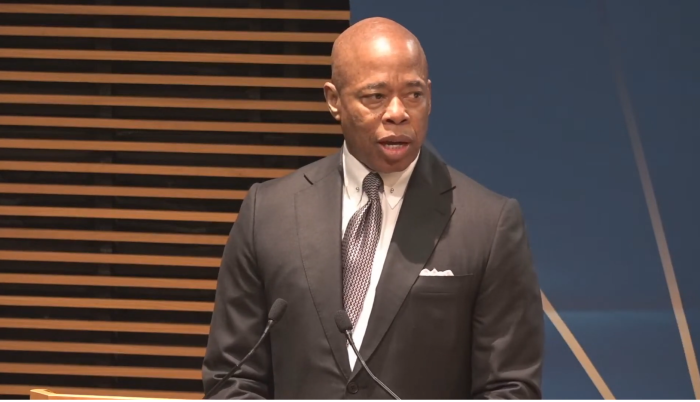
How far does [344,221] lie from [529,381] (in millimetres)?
549

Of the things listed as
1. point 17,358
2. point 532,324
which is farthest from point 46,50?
point 532,324

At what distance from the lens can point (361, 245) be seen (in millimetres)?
2119

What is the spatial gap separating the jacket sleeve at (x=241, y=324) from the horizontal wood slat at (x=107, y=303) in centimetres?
205

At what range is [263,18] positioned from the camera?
4.18 m

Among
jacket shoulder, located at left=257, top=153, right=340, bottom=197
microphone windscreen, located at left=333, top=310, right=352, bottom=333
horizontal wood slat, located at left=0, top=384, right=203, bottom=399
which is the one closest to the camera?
microphone windscreen, located at left=333, top=310, right=352, bottom=333

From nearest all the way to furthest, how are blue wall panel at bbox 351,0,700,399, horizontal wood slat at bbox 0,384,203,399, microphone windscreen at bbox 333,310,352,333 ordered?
microphone windscreen at bbox 333,310,352,333, blue wall panel at bbox 351,0,700,399, horizontal wood slat at bbox 0,384,203,399

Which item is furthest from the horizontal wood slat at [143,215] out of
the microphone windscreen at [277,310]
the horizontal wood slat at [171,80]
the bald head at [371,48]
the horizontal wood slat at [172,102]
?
the microphone windscreen at [277,310]

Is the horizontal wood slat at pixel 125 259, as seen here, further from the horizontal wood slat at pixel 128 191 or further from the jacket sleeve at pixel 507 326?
the jacket sleeve at pixel 507 326

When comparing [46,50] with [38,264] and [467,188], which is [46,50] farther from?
[467,188]

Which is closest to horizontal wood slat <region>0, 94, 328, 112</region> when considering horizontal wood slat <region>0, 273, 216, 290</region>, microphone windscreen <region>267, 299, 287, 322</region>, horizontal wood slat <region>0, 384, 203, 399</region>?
horizontal wood slat <region>0, 273, 216, 290</region>

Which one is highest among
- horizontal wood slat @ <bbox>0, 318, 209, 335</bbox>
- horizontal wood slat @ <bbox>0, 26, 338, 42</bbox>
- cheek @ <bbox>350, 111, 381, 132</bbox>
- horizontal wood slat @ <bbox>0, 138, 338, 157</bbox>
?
horizontal wood slat @ <bbox>0, 26, 338, 42</bbox>

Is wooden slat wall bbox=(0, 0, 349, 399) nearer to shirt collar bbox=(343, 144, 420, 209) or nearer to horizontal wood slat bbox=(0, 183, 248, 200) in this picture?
horizontal wood slat bbox=(0, 183, 248, 200)

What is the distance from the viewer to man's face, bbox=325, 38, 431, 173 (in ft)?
6.58

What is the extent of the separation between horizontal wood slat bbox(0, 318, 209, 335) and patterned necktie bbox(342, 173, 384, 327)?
2.24m
